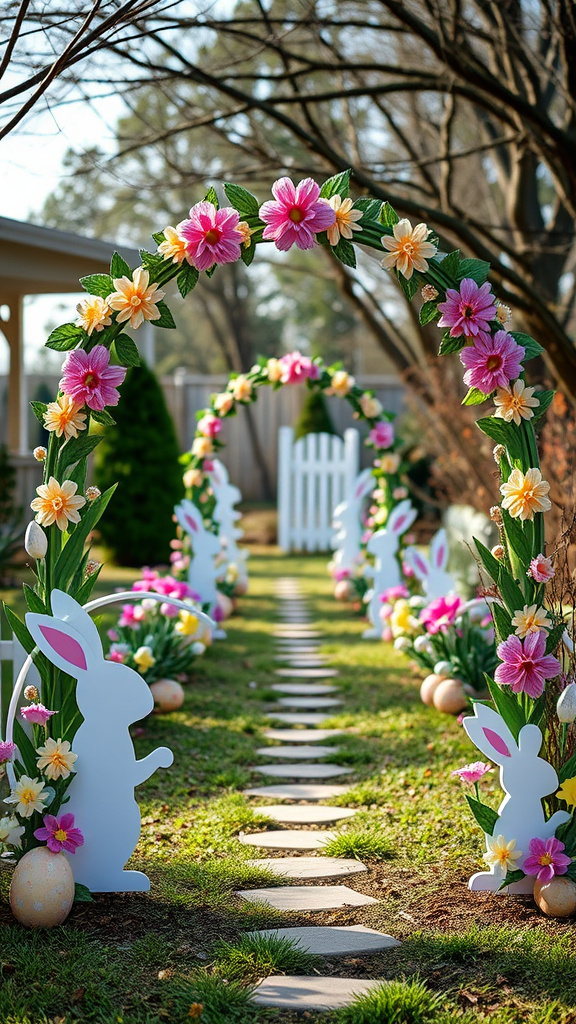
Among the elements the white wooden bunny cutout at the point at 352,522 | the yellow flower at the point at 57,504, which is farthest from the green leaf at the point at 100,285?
the white wooden bunny cutout at the point at 352,522

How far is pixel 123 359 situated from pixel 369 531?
5.29m

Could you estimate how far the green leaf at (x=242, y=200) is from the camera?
9.28 feet

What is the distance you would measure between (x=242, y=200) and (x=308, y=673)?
12.3 ft

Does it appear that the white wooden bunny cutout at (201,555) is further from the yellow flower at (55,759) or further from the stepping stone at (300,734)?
the yellow flower at (55,759)

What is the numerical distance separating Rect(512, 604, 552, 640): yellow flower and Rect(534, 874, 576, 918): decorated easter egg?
0.68 m

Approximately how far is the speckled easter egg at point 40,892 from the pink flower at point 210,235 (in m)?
1.69

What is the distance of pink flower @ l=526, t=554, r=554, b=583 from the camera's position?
9.18ft

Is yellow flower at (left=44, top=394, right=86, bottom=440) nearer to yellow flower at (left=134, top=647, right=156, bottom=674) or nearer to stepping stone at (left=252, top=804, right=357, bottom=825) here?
stepping stone at (left=252, top=804, right=357, bottom=825)

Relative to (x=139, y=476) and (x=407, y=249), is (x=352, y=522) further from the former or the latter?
(x=407, y=249)

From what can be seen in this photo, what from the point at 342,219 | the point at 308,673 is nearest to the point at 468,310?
the point at 342,219

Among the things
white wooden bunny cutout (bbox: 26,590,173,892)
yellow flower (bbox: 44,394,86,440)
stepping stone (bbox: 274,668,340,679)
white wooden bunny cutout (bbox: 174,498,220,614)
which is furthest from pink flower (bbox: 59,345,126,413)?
white wooden bunny cutout (bbox: 174,498,220,614)

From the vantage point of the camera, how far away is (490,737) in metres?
2.77

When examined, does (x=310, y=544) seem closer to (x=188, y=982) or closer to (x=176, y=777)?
(x=176, y=777)

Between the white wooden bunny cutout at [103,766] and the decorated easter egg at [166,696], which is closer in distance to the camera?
the white wooden bunny cutout at [103,766]
